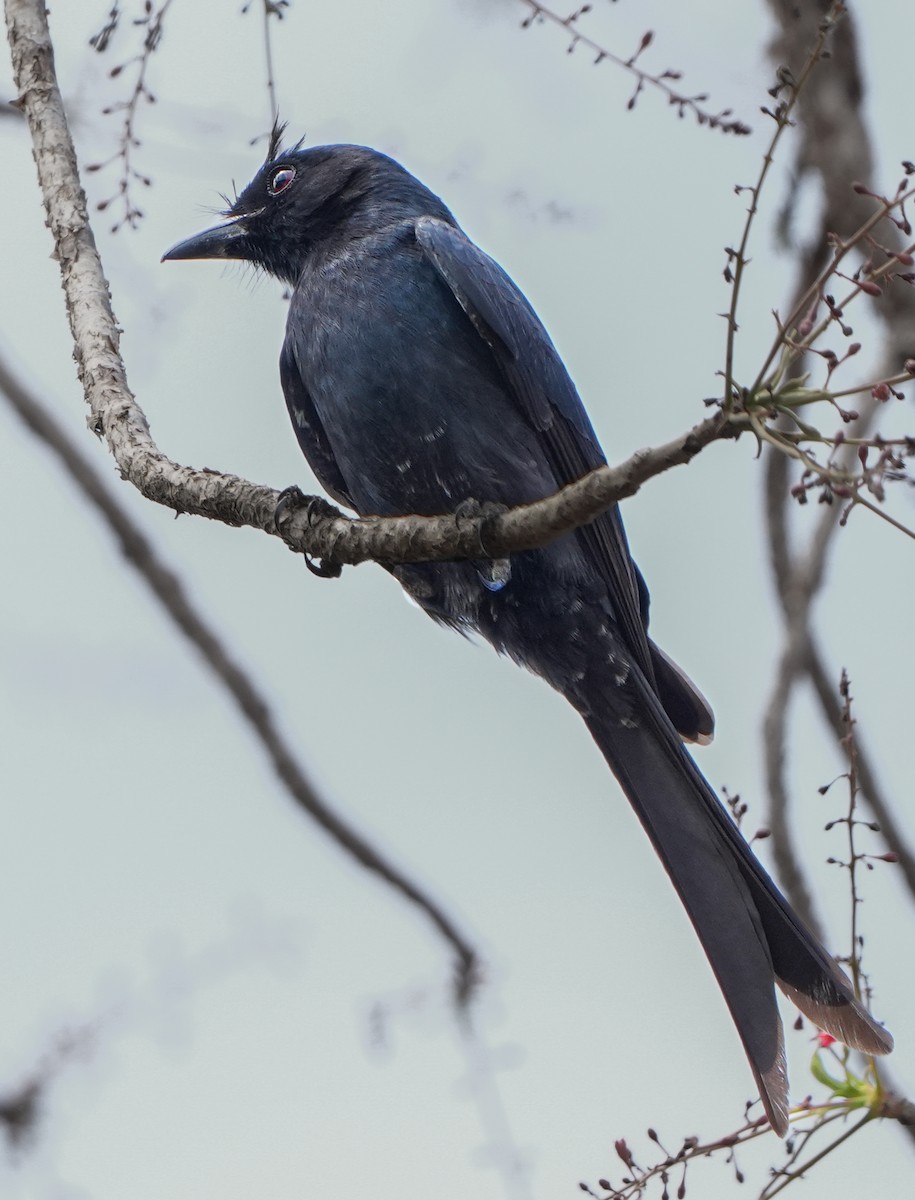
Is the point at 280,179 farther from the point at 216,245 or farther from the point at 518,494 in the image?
the point at 518,494

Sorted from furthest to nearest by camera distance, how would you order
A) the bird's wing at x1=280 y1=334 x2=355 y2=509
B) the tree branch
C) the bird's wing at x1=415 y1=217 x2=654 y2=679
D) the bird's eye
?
the bird's eye
the bird's wing at x1=280 y1=334 x2=355 y2=509
the bird's wing at x1=415 y1=217 x2=654 y2=679
the tree branch

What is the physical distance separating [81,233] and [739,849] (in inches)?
88.5

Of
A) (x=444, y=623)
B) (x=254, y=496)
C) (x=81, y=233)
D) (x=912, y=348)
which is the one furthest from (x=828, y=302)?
(x=912, y=348)

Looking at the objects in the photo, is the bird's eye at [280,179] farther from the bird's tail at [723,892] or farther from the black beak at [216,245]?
the bird's tail at [723,892]

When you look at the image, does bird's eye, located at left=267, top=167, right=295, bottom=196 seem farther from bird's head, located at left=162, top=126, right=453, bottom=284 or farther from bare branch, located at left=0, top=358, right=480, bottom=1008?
bare branch, located at left=0, top=358, right=480, bottom=1008

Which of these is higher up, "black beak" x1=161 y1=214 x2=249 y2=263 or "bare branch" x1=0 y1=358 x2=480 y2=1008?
"black beak" x1=161 y1=214 x2=249 y2=263

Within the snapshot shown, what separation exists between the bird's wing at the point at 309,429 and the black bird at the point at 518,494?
0.01 m

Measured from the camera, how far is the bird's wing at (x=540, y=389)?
13.3ft

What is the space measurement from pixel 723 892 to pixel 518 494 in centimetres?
116

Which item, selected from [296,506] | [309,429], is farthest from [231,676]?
[296,506]

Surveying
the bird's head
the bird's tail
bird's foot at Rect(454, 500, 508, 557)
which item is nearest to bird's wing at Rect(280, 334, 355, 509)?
the bird's head

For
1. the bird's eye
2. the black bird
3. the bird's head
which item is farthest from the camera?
the bird's eye

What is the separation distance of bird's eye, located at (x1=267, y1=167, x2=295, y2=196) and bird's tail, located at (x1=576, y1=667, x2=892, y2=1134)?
203 centimetres

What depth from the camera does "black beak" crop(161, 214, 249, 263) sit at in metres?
4.91
